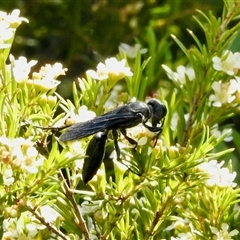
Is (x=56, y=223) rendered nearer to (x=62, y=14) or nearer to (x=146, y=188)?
(x=146, y=188)

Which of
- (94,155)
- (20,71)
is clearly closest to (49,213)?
(94,155)

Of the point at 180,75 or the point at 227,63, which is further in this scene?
the point at 180,75

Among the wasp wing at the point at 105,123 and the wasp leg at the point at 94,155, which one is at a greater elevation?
the wasp wing at the point at 105,123

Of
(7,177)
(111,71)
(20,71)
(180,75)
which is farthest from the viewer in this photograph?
(180,75)

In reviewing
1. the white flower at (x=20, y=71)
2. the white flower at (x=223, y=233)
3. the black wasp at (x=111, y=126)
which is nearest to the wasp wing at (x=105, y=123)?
the black wasp at (x=111, y=126)

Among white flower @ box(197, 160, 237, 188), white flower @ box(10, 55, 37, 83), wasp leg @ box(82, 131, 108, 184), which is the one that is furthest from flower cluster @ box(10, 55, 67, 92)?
white flower @ box(197, 160, 237, 188)

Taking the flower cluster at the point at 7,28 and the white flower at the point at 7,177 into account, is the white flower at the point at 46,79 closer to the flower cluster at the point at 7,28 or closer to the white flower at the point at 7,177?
the flower cluster at the point at 7,28

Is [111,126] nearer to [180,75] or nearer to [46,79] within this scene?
[46,79]
